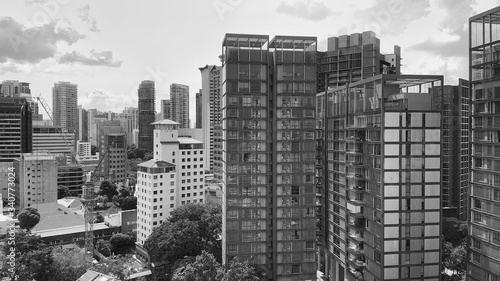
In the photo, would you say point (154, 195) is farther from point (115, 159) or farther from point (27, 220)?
point (115, 159)

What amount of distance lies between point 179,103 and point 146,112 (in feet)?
45.1

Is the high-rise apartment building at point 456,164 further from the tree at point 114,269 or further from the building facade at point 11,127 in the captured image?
the building facade at point 11,127

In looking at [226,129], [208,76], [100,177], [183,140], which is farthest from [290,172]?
[100,177]

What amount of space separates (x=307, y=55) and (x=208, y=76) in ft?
189

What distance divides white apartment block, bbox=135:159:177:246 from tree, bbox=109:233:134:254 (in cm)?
157

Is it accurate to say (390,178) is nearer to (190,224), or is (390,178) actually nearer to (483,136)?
(483,136)

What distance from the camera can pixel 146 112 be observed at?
369ft

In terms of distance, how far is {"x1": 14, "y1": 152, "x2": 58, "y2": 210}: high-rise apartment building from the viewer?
59094mm

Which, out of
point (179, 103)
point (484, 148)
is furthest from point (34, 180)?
point (484, 148)

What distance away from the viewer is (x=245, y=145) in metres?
29.3

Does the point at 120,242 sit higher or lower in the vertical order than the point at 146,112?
lower

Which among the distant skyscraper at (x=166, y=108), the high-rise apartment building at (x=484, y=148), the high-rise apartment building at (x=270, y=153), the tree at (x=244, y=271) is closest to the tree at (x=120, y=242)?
the high-rise apartment building at (x=270, y=153)

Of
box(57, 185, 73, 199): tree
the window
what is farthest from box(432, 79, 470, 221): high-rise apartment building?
box(57, 185, 73, 199): tree

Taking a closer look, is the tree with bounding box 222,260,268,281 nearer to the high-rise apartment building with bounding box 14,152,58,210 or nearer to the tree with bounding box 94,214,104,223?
the tree with bounding box 94,214,104,223
